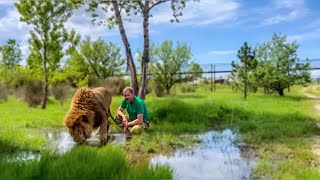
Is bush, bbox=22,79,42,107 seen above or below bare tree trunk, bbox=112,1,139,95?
below

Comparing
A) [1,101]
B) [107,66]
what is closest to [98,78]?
[107,66]

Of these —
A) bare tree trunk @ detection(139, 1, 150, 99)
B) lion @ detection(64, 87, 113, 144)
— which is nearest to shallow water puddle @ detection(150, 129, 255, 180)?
lion @ detection(64, 87, 113, 144)

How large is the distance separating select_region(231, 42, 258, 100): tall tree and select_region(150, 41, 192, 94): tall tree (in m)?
9.52

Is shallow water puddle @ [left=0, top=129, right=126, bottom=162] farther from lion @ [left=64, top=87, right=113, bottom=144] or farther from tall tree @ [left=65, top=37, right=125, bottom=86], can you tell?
tall tree @ [left=65, top=37, right=125, bottom=86]

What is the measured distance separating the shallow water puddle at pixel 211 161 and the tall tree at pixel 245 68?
22168 mm

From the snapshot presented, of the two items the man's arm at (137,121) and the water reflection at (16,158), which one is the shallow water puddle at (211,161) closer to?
the man's arm at (137,121)

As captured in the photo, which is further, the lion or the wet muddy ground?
the lion

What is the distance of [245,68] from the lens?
3478 centimetres

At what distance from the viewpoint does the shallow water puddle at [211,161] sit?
792 centimetres

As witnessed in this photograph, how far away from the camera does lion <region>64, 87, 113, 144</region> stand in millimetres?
8336

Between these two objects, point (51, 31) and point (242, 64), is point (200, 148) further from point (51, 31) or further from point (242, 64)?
point (242, 64)

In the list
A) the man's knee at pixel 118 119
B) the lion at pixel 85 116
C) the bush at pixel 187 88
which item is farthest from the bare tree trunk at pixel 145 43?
the bush at pixel 187 88

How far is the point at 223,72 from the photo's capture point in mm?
46375

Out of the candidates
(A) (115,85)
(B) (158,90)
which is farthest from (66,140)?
(B) (158,90)
